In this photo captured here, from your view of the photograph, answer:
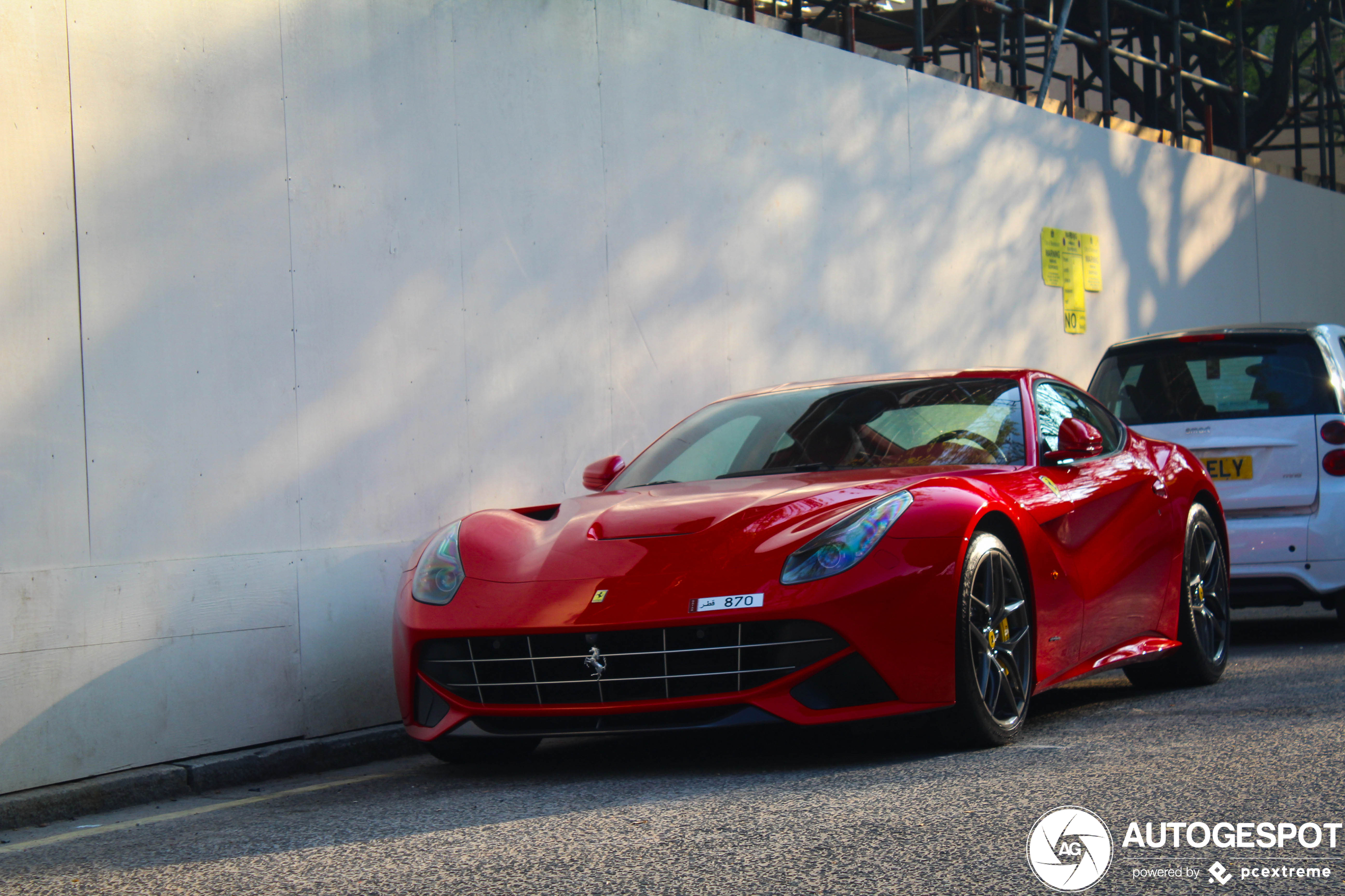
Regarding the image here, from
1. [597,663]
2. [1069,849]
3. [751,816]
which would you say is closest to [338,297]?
[597,663]

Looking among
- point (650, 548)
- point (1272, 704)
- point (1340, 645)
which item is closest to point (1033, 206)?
point (1340, 645)

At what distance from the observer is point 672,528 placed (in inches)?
191

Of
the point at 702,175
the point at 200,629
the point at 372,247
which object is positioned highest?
the point at 702,175

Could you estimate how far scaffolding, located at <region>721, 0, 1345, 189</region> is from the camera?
14.2m

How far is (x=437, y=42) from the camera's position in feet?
23.3

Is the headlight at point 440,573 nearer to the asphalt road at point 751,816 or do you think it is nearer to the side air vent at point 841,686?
the asphalt road at point 751,816

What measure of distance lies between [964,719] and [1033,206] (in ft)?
28.2

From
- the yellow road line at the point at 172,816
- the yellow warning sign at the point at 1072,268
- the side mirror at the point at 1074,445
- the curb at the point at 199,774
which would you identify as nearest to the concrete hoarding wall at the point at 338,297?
the curb at the point at 199,774

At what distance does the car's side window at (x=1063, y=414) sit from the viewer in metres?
5.85

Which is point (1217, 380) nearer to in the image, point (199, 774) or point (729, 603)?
point (729, 603)

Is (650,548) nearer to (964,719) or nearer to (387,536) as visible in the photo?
(964,719)

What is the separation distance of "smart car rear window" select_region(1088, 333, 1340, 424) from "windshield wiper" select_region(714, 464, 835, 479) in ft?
10.3

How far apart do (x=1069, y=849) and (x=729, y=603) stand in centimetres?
142

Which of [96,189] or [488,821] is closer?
[488,821]
